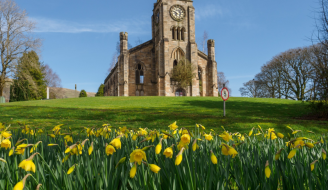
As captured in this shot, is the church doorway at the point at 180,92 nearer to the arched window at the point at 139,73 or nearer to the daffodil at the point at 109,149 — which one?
the arched window at the point at 139,73

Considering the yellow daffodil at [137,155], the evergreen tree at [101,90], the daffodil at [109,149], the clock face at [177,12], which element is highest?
the clock face at [177,12]

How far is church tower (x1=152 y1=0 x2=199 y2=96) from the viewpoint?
122 feet

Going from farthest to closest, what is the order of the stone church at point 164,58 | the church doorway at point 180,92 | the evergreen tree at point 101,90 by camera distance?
the evergreen tree at point 101,90 → the church doorway at point 180,92 → the stone church at point 164,58

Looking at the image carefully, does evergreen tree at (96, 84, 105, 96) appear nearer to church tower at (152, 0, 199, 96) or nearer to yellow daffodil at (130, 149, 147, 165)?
church tower at (152, 0, 199, 96)

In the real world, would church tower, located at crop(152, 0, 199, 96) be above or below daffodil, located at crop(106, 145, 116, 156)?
above

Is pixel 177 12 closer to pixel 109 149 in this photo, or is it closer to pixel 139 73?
pixel 139 73

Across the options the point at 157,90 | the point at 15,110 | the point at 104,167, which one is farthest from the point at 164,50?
the point at 104,167

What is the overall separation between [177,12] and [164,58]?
8.63 meters

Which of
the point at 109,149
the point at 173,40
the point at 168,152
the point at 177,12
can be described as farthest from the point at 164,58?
the point at 168,152

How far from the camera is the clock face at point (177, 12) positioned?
128ft

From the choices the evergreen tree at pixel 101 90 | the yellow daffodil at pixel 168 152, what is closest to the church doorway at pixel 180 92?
the evergreen tree at pixel 101 90

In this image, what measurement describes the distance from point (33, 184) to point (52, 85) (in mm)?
64153

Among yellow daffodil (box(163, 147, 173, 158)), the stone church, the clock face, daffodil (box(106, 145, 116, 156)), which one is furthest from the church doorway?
yellow daffodil (box(163, 147, 173, 158))

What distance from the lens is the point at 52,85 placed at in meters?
59.6
